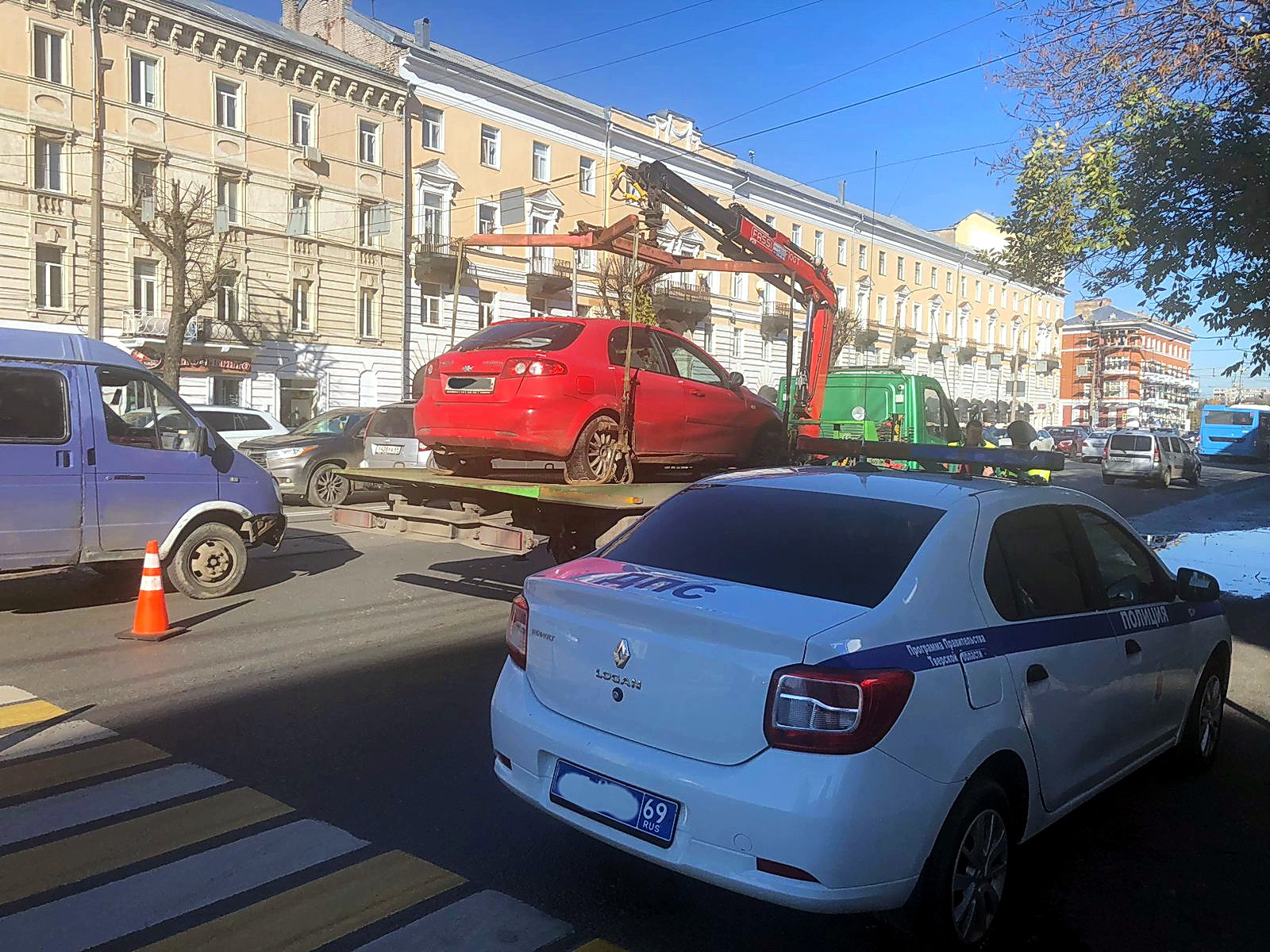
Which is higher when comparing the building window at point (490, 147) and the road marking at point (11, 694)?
the building window at point (490, 147)

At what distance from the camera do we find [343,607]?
344 inches

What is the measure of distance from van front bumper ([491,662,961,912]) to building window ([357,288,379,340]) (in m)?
35.5

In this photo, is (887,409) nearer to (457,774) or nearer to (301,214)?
(457,774)

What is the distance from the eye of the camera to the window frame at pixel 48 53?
2789 centimetres

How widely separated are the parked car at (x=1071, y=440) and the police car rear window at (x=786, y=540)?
50865mm

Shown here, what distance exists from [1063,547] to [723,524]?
141 cm

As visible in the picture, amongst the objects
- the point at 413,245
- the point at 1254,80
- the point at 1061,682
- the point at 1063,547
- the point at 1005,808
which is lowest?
the point at 1005,808

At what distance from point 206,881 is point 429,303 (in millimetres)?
36708

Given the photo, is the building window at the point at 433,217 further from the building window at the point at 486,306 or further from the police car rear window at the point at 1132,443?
the police car rear window at the point at 1132,443

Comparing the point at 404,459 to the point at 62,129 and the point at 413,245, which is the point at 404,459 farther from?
the point at 413,245

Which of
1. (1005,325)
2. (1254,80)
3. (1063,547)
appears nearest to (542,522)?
(1063,547)

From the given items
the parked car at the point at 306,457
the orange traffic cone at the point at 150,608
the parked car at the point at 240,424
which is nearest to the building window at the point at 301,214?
the parked car at the point at 240,424

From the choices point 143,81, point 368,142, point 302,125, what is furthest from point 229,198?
point 368,142

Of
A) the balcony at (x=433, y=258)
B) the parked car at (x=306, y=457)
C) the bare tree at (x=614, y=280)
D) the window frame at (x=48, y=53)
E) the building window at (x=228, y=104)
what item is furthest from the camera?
the balcony at (x=433, y=258)
